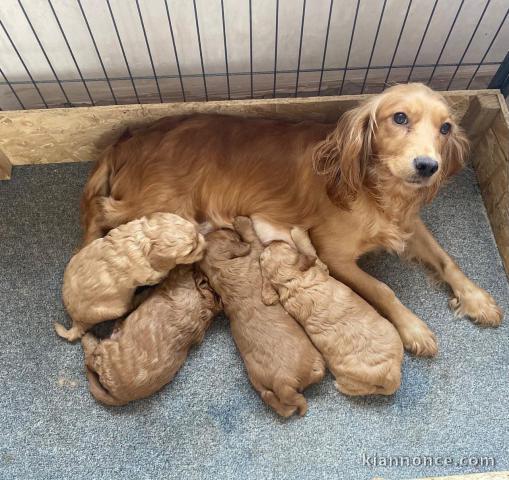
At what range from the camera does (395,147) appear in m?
1.62

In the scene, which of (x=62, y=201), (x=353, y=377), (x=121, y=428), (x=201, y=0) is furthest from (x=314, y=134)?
(x=121, y=428)

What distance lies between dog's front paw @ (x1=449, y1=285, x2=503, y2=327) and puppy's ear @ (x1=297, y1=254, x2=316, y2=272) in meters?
0.65

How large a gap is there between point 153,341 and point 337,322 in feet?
2.04

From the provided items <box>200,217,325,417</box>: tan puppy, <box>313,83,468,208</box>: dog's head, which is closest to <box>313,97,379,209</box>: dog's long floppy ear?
<box>313,83,468,208</box>: dog's head

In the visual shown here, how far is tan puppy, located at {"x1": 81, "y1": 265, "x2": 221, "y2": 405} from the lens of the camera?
1.70 metres

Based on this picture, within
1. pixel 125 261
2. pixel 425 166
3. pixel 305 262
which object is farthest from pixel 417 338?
pixel 125 261

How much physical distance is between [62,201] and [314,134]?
1132 millimetres

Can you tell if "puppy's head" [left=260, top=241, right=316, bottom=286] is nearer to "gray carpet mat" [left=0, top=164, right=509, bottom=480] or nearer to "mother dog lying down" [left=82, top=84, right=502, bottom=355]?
"mother dog lying down" [left=82, top=84, right=502, bottom=355]

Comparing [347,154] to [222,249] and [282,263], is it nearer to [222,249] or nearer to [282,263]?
[282,263]

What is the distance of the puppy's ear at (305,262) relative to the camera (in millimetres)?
1745

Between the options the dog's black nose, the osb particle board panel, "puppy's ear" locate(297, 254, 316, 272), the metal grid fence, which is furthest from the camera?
the osb particle board panel

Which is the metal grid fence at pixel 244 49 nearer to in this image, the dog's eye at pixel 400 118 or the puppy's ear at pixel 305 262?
the dog's eye at pixel 400 118

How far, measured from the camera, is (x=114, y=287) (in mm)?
1761

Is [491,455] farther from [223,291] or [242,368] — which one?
[223,291]
